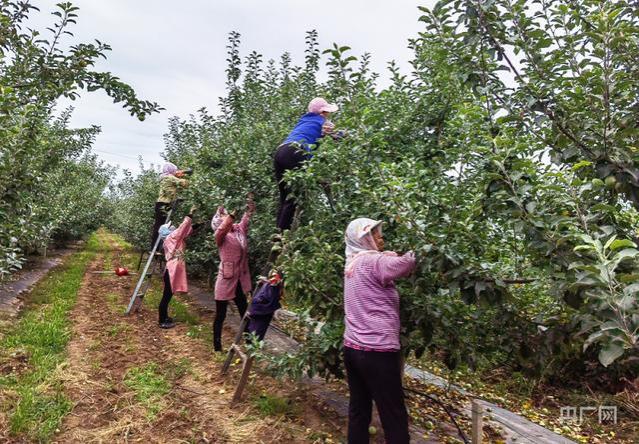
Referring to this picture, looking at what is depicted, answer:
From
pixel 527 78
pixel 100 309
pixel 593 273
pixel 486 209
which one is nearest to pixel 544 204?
pixel 486 209

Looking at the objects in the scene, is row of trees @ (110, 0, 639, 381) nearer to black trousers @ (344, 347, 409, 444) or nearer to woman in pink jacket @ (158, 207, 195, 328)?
black trousers @ (344, 347, 409, 444)

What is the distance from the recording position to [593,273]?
1559 millimetres

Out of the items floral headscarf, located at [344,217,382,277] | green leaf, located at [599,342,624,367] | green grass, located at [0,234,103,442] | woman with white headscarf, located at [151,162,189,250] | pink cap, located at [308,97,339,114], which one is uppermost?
pink cap, located at [308,97,339,114]

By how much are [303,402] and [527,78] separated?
358 cm

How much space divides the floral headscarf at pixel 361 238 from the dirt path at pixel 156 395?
1775mm

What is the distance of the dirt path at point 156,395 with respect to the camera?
3918mm

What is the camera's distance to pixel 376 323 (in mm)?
3062

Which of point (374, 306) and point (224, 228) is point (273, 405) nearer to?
point (374, 306)

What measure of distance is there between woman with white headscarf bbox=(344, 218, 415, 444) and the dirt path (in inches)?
43.0

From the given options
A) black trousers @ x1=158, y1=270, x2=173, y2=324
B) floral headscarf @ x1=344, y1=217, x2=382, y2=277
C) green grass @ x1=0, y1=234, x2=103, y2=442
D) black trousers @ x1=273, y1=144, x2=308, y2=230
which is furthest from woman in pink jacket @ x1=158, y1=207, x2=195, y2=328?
floral headscarf @ x1=344, y1=217, x2=382, y2=277

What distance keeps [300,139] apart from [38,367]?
3946mm

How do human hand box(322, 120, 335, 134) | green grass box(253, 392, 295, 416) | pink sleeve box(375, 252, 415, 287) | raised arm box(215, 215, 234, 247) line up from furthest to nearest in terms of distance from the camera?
raised arm box(215, 215, 234, 247), green grass box(253, 392, 295, 416), human hand box(322, 120, 335, 134), pink sleeve box(375, 252, 415, 287)

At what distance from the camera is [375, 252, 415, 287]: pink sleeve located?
285 centimetres

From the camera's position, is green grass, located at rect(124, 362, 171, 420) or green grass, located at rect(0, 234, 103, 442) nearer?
green grass, located at rect(0, 234, 103, 442)
